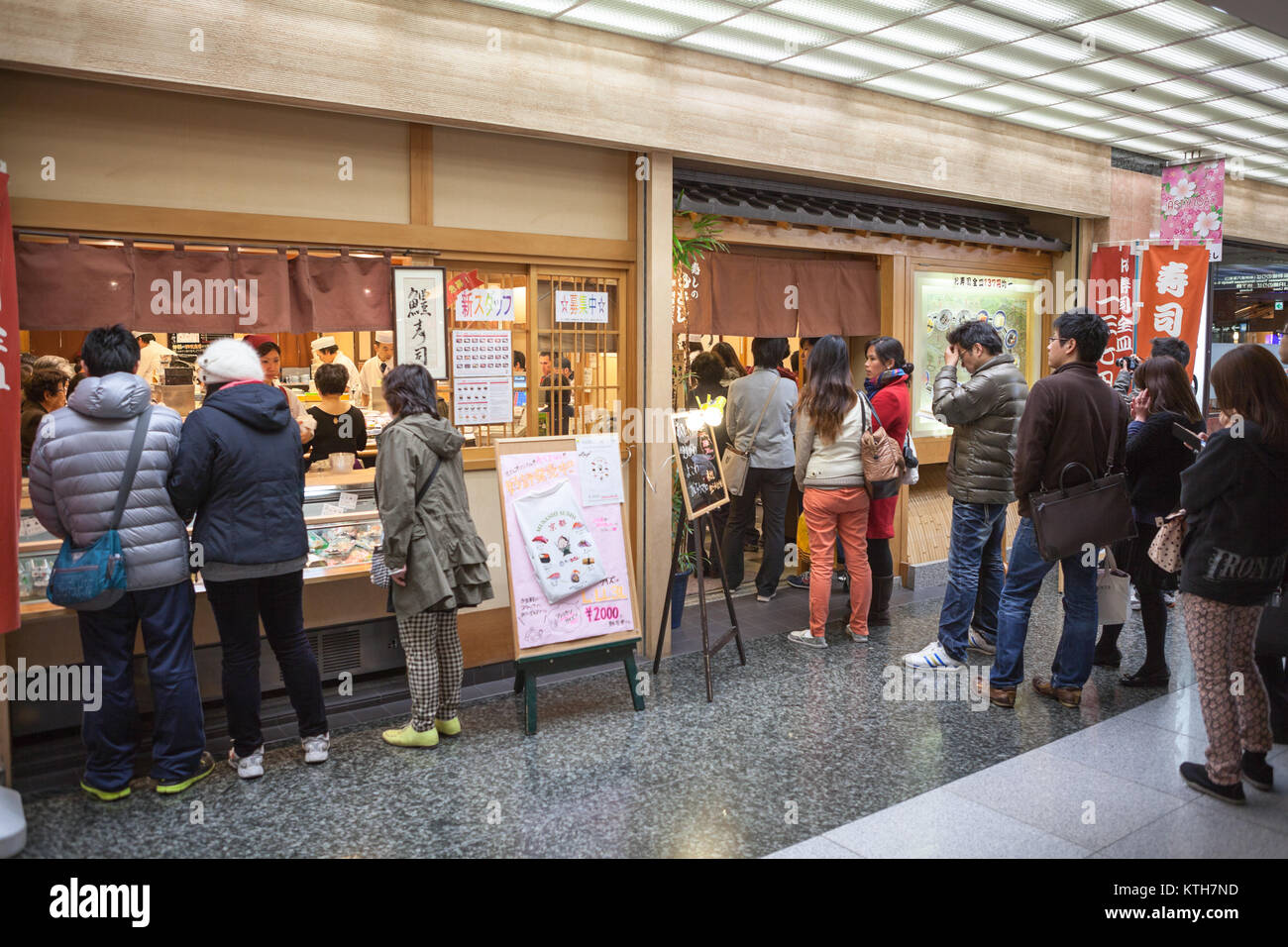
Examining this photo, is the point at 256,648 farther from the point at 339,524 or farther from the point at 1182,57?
the point at 1182,57

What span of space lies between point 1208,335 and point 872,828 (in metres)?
9.23

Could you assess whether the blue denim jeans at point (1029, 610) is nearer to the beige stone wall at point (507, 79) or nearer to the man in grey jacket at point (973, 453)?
the man in grey jacket at point (973, 453)

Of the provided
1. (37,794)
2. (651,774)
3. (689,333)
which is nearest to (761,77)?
(689,333)

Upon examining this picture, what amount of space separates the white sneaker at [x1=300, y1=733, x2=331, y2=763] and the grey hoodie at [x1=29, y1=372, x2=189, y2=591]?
1064mm

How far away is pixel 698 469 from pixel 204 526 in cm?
298

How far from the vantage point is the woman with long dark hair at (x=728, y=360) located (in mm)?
9047

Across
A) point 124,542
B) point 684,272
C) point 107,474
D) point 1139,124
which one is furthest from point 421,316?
point 1139,124

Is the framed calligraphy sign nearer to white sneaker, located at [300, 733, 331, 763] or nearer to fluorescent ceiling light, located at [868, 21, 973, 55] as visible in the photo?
white sneaker, located at [300, 733, 331, 763]

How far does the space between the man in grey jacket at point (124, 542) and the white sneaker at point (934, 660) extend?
14.3 feet

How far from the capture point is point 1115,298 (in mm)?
9430

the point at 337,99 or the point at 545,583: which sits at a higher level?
the point at 337,99

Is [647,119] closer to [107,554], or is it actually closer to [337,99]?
[337,99]

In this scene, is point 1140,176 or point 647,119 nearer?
point 647,119

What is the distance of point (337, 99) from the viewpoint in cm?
504
